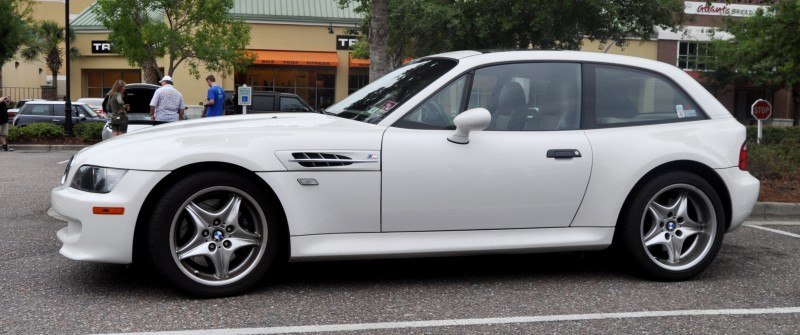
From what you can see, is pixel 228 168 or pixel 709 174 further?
pixel 709 174

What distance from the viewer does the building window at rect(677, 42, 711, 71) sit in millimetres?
45281

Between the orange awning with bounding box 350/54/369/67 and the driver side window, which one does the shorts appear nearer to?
the driver side window

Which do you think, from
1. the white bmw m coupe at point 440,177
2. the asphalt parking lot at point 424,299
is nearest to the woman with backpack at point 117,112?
the asphalt parking lot at point 424,299

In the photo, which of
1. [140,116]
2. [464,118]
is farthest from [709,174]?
[140,116]

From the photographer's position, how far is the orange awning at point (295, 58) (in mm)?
39562

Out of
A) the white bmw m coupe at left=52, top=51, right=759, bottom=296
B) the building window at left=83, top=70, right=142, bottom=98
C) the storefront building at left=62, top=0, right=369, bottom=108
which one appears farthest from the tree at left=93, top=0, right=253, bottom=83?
the white bmw m coupe at left=52, top=51, right=759, bottom=296

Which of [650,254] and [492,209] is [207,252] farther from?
[650,254]

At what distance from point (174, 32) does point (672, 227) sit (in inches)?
1052

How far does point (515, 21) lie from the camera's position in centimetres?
2200

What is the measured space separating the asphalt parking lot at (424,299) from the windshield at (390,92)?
3.52ft

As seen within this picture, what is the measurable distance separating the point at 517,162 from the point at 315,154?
1.22 metres

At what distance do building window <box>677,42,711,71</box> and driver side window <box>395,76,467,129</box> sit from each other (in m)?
43.5

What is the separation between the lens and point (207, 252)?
4.43 meters

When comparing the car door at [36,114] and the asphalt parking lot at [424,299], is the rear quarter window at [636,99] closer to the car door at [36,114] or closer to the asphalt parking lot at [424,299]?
the asphalt parking lot at [424,299]
